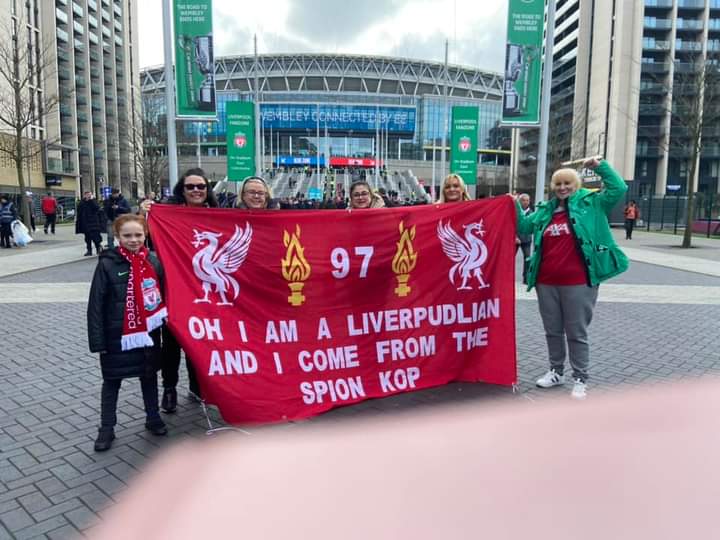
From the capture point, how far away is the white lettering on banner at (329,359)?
155 inches

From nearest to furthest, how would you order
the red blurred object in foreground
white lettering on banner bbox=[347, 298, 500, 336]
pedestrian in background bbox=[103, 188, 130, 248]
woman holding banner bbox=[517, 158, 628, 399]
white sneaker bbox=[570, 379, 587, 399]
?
1. the red blurred object in foreground
2. white lettering on banner bbox=[347, 298, 500, 336]
3. woman holding banner bbox=[517, 158, 628, 399]
4. white sneaker bbox=[570, 379, 587, 399]
5. pedestrian in background bbox=[103, 188, 130, 248]

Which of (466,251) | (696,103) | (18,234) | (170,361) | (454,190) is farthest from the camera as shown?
(696,103)

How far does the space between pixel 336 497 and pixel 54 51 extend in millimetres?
74246

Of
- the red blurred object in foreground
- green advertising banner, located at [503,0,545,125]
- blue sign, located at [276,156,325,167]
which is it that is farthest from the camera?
blue sign, located at [276,156,325,167]

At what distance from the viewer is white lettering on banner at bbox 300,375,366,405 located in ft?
12.8

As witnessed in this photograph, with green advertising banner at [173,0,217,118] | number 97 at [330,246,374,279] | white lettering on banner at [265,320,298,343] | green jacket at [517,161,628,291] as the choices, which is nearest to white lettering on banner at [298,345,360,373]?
white lettering on banner at [265,320,298,343]

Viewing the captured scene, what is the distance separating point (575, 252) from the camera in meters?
4.33

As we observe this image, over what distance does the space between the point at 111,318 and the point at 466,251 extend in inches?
108

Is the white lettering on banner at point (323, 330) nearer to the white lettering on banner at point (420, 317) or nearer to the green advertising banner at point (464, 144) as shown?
the white lettering on banner at point (420, 317)

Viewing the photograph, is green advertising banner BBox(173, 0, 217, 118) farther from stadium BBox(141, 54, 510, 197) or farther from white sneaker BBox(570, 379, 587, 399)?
stadium BBox(141, 54, 510, 197)

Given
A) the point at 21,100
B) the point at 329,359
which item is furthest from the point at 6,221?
the point at 329,359

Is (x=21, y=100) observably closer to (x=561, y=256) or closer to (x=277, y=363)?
(x=277, y=363)

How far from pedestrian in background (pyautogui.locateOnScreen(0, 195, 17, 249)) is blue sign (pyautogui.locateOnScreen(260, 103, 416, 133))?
87.4 metres

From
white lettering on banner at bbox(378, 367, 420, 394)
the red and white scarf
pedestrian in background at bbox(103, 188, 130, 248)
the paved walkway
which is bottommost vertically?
the paved walkway
